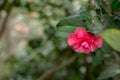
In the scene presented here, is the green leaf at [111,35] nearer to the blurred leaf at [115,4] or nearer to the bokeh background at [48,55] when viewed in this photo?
the blurred leaf at [115,4]

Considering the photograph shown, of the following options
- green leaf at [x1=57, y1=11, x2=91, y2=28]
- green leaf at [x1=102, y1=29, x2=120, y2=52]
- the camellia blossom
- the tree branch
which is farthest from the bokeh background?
green leaf at [x1=102, y1=29, x2=120, y2=52]

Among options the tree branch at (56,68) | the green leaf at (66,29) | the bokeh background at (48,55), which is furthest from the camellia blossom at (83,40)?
the tree branch at (56,68)

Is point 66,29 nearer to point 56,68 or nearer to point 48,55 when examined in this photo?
point 56,68

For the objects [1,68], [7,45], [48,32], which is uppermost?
[48,32]

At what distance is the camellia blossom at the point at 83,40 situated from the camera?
916 millimetres

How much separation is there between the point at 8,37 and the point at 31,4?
2.23 metres

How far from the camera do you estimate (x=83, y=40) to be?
0.92 metres

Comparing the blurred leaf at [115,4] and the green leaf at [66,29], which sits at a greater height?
the blurred leaf at [115,4]

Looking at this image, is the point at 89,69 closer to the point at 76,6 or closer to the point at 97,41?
the point at 76,6

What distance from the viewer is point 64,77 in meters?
2.40

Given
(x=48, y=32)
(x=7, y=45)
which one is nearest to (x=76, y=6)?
(x=48, y=32)

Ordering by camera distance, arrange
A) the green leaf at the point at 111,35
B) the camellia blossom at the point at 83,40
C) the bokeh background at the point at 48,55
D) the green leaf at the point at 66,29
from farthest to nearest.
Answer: the bokeh background at the point at 48,55 → the green leaf at the point at 66,29 → the camellia blossom at the point at 83,40 → the green leaf at the point at 111,35

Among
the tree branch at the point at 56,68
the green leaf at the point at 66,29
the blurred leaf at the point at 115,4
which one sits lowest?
the tree branch at the point at 56,68

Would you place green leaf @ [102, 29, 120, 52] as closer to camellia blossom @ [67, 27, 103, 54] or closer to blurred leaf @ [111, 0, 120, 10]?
camellia blossom @ [67, 27, 103, 54]
